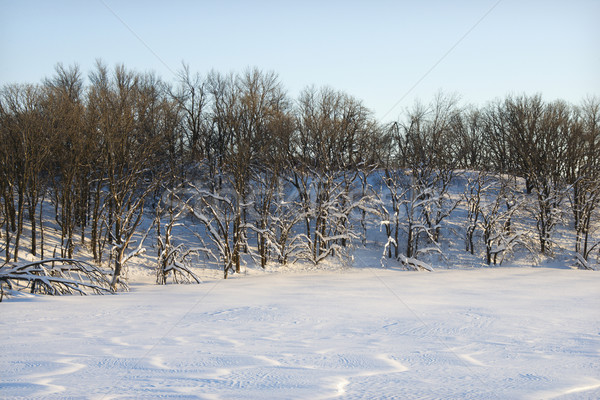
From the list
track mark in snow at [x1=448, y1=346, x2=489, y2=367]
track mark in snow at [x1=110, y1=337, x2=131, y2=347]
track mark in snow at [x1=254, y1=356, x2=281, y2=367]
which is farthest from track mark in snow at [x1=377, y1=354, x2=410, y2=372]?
track mark in snow at [x1=110, y1=337, x2=131, y2=347]

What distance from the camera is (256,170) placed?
30641mm

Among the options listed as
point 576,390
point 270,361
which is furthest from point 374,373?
point 576,390

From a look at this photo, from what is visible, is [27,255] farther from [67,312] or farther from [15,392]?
[15,392]

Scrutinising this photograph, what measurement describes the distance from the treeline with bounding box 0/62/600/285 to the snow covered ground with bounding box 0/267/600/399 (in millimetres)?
8832

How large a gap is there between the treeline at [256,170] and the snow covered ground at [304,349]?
8832 millimetres

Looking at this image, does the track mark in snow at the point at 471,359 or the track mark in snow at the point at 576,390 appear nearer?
the track mark in snow at the point at 576,390

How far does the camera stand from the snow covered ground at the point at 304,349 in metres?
3.32

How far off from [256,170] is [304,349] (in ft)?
87.1

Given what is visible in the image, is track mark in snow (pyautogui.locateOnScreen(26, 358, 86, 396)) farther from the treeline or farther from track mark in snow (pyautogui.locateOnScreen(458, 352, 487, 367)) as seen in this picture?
the treeline

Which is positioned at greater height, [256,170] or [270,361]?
[256,170]

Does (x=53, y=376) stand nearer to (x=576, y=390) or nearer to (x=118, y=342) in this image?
(x=118, y=342)

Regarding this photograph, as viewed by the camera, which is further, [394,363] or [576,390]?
[394,363]

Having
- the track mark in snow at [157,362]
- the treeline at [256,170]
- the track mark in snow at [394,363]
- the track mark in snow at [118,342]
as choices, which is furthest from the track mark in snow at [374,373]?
the treeline at [256,170]

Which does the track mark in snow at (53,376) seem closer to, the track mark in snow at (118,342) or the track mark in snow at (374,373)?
the track mark in snow at (118,342)
